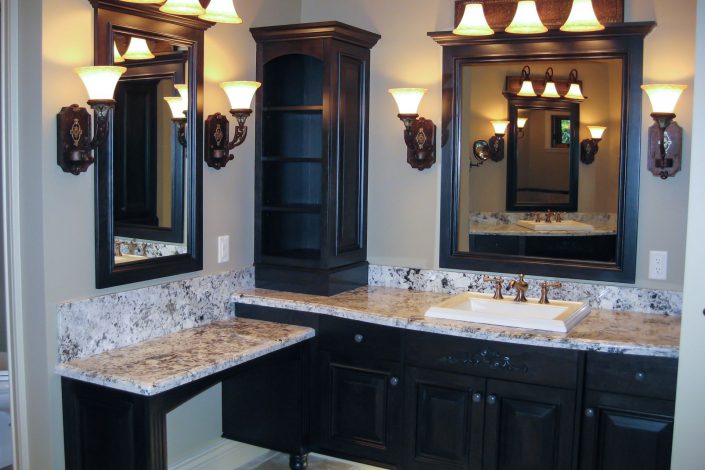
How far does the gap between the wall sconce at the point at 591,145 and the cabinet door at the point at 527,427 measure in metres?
1.04

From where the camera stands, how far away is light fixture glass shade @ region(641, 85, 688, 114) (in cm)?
290

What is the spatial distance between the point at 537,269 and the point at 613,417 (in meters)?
0.83

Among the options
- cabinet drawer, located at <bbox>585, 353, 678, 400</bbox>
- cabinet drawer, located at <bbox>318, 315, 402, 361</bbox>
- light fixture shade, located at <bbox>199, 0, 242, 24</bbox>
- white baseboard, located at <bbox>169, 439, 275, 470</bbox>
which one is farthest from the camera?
white baseboard, located at <bbox>169, 439, 275, 470</bbox>

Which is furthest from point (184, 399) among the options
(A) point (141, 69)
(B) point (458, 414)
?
(A) point (141, 69)

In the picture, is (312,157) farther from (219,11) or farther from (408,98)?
(219,11)

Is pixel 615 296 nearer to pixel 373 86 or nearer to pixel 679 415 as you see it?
pixel 679 415

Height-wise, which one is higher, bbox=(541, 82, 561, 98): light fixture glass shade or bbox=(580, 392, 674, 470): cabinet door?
bbox=(541, 82, 561, 98): light fixture glass shade

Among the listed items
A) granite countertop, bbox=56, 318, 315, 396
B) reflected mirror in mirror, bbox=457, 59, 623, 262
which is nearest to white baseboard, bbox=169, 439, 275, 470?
granite countertop, bbox=56, 318, 315, 396

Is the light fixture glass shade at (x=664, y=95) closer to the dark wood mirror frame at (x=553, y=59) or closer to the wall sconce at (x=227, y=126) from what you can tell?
the dark wood mirror frame at (x=553, y=59)

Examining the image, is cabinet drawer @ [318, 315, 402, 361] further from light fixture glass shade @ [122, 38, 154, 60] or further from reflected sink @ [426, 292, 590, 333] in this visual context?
light fixture glass shade @ [122, 38, 154, 60]

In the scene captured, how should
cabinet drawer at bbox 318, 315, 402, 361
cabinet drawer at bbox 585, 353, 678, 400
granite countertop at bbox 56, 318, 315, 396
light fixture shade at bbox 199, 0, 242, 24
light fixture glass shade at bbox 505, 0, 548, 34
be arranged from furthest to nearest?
cabinet drawer at bbox 318, 315, 402, 361, light fixture glass shade at bbox 505, 0, 548, 34, light fixture shade at bbox 199, 0, 242, 24, cabinet drawer at bbox 585, 353, 678, 400, granite countertop at bbox 56, 318, 315, 396

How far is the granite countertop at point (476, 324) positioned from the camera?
2.66 metres

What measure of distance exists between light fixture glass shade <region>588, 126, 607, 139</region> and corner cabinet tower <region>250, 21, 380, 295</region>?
106 centimetres

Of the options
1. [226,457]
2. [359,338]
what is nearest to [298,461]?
[226,457]
